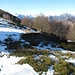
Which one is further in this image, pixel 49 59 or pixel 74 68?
pixel 49 59

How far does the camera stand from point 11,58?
2169 cm

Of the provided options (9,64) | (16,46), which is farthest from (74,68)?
(16,46)

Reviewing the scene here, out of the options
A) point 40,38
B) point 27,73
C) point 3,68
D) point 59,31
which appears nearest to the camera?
point 27,73

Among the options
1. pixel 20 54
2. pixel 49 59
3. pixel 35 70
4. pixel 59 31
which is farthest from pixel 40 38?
pixel 59 31

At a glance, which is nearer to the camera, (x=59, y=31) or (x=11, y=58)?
(x=11, y=58)

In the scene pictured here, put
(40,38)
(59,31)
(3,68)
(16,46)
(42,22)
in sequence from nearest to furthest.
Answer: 1. (3,68)
2. (16,46)
3. (40,38)
4. (42,22)
5. (59,31)

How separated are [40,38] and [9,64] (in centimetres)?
1694

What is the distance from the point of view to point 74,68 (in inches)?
721

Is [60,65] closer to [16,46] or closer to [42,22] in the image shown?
[16,46]

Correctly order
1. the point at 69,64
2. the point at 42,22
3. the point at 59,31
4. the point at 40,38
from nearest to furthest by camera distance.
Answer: the point at 69,64 < the point at 40,38 < the point at 42,22 < the point at 59,31

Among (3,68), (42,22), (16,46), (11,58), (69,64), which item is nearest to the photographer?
(3,68)

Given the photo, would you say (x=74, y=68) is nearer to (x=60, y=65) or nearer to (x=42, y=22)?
(x=60, y=65)

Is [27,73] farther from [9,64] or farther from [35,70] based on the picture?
[9,64]

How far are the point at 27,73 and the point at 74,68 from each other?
440 centimetres
